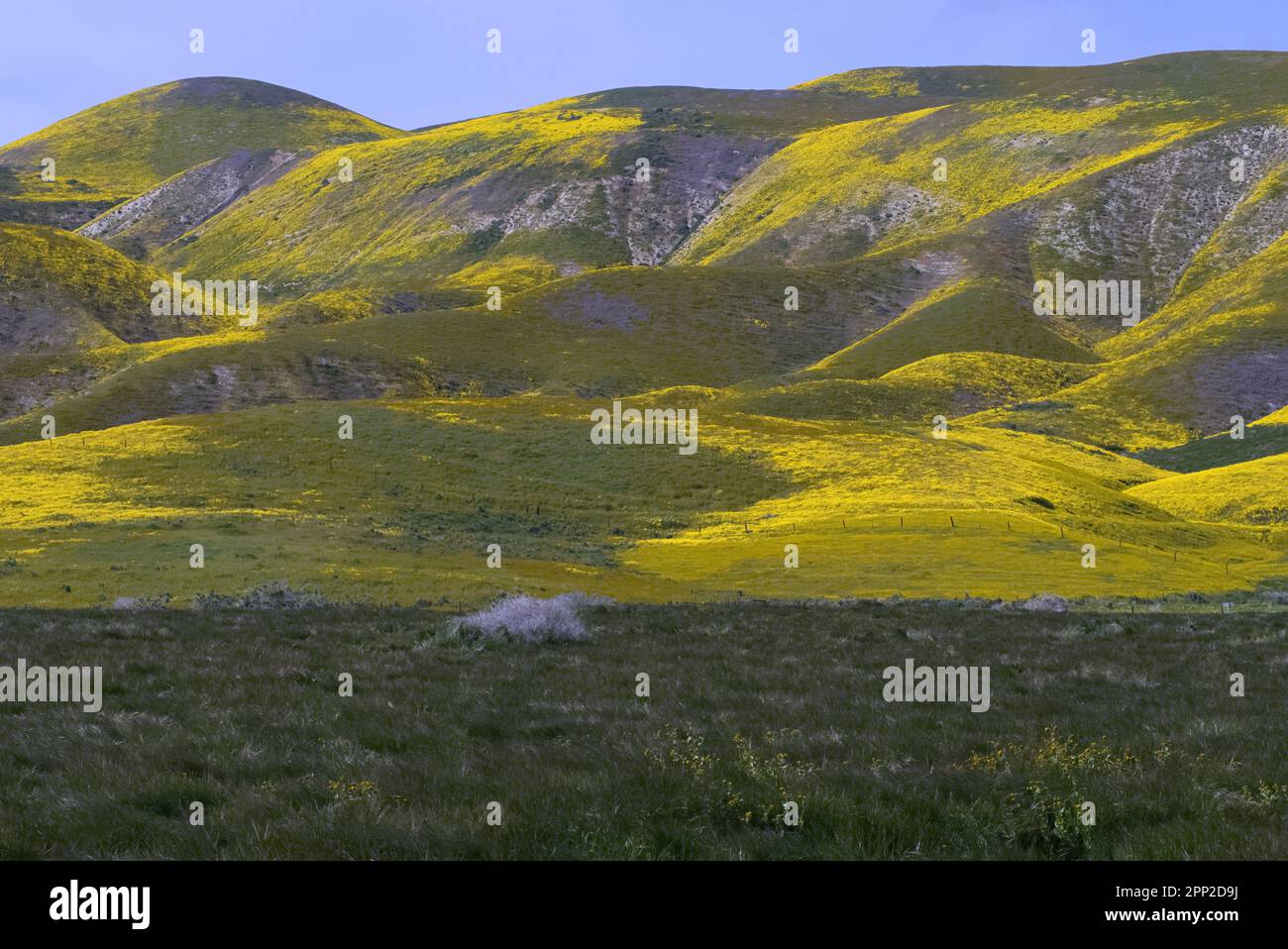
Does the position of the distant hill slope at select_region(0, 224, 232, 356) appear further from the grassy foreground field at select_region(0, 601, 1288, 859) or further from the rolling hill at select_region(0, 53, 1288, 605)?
the grassy foreground field at select_region(0, 601, 1288, 859)

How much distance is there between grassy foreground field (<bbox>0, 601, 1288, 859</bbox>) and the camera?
7266mm

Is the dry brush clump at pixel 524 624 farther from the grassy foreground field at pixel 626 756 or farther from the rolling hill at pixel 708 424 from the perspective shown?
the rolling hill at pixel 708 424

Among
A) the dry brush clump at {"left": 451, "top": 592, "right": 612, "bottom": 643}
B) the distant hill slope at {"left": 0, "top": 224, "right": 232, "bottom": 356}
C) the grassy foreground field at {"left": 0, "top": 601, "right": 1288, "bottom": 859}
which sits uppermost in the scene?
the distant hill slope at {"left": 0, "top": 224, "right": 232, "bottom": 356}

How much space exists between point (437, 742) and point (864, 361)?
487 ft

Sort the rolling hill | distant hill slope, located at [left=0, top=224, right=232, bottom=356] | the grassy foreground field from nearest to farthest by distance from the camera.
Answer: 1. the grassy foreground field
2. the rolling hill
3. distant hill slope, located at [left=0, top=224, right=232, bottom=356]

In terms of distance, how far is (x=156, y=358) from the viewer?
138 meters

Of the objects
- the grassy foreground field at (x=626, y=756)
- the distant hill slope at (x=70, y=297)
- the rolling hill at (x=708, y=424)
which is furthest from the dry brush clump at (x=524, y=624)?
the distant hill slope at (x=70, y=297)

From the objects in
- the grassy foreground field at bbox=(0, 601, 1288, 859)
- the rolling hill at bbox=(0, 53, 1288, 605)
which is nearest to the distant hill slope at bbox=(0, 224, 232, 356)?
the rolling hill at bbox=(0, 53, 1288, 605)

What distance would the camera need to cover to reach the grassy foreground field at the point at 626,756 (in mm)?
7266

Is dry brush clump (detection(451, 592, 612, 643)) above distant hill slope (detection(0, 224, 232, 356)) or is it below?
below

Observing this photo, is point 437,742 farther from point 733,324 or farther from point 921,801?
point 733,324

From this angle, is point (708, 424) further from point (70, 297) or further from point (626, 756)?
point (70, 297)

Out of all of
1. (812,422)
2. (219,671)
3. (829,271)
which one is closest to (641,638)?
(219,671)

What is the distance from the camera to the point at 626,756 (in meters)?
9.84
